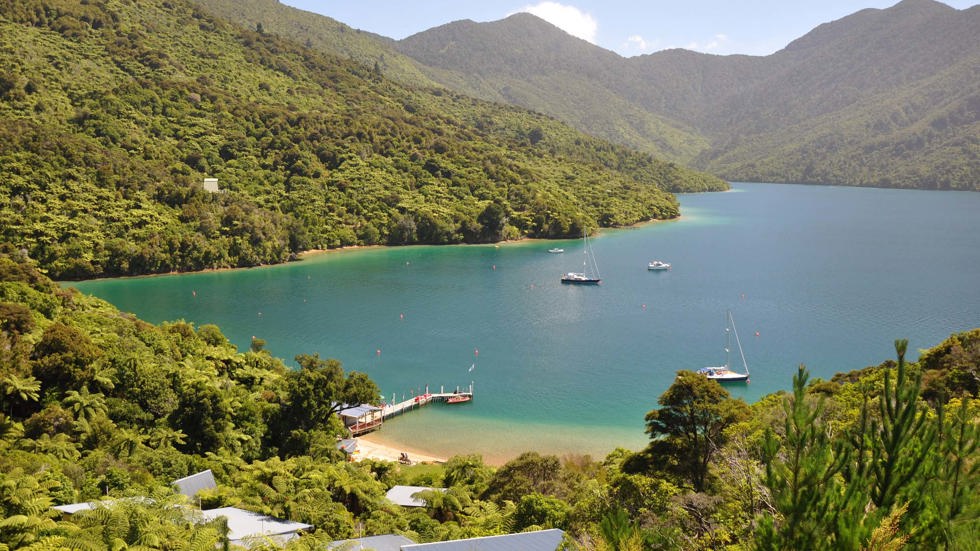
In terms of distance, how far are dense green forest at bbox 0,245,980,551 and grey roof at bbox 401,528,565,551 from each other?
1185 mm

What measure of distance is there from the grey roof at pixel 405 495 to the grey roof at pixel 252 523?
13.5ft

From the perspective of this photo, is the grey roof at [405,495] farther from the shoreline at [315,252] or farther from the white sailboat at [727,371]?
the shoreline at [315,252]

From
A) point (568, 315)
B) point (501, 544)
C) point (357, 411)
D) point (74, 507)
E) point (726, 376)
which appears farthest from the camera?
point (568, 315)

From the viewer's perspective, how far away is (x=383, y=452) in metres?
31.1

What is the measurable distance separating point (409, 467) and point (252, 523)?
1112cm

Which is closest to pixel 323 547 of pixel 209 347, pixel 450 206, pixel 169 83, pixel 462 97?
pixel 209 347

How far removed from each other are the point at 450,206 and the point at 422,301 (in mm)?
41027

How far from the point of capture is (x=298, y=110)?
114000 mm

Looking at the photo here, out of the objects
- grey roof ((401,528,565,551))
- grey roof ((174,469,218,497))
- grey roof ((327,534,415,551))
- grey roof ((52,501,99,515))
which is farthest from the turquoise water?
grey roof ((52,501,99,515))

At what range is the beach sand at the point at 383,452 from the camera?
99.4 ft

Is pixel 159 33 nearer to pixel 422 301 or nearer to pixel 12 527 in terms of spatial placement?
pixel 422 301

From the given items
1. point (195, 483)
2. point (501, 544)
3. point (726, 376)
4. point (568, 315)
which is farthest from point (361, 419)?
point (568, 315)

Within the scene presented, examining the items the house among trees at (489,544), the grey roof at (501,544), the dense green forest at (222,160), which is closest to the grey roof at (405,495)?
the house among trees at (489,544)

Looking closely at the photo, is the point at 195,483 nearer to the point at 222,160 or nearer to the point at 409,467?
the point at 409,467
